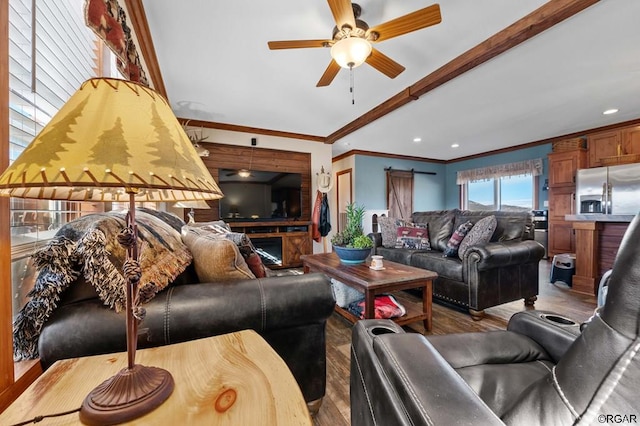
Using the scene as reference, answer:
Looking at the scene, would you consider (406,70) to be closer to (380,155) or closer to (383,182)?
(380,155)

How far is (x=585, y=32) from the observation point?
2057 mm

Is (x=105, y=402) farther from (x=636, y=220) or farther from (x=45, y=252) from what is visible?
(x=636, y=220)

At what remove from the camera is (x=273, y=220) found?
4469 millimetres

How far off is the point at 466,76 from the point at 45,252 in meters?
3.49

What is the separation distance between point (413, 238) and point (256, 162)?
2.86 meters

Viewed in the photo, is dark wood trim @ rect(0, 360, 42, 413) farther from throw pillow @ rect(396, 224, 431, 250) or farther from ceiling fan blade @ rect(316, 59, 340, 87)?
throw pillow @ rect(396, 224, 431, 250)

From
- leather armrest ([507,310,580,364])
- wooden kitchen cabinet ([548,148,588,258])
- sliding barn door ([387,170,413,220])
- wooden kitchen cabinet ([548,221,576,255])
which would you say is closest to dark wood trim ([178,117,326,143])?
sliding barn door ([387,170,413,220])

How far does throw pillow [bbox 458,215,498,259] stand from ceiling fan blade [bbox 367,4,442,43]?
1870 mm

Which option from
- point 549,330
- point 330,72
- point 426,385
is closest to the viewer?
point 426,385

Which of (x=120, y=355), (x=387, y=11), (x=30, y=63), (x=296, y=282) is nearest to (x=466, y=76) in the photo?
(x=387, y=11)

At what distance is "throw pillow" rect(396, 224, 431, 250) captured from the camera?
3.27m

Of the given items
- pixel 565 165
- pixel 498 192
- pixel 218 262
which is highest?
pixel 565 165

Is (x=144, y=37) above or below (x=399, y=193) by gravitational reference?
above

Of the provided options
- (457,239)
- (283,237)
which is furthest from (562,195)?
(283,237)
